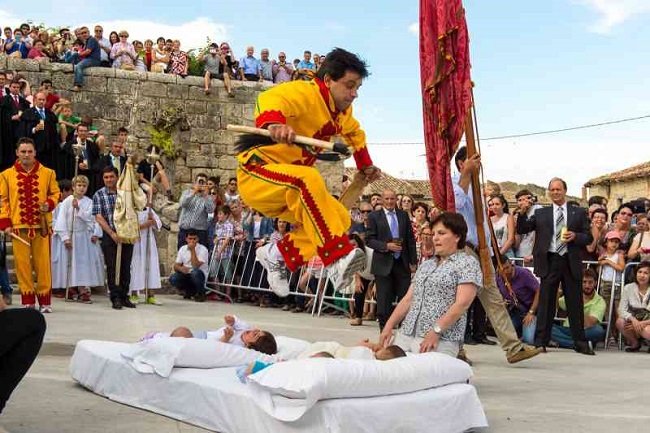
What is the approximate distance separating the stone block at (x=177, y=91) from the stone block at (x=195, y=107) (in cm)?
20

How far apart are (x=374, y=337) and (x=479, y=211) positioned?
10.3 ft

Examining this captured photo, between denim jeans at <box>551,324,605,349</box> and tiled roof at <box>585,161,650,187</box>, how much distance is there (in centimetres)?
1866

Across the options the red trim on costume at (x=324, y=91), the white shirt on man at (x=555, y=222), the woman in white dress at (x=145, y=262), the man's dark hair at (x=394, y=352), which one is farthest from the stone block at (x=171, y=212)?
the man's dark hair at (x=394, y=352)

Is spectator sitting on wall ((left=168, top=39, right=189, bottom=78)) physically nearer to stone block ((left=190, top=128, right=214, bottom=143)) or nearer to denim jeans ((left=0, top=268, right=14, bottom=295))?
stone block ((left=190, top=128, right=214, bottom=143))

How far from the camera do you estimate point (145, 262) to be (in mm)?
12922

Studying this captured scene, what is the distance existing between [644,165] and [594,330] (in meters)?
20.8

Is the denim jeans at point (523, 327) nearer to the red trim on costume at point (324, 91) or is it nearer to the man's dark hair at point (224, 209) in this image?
the red trim on costume at point (324, 91)

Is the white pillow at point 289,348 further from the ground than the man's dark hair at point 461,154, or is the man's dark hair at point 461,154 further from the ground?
the man's dark hair at point 461,154

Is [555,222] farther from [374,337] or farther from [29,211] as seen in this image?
[29,211]

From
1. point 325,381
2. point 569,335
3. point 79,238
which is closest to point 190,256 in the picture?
point 79,238

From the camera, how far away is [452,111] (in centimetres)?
744

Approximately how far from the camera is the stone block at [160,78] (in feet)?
67.2

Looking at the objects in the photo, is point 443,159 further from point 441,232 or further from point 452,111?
point 441,232

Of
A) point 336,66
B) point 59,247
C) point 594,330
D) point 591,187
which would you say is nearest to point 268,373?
point 336,66
